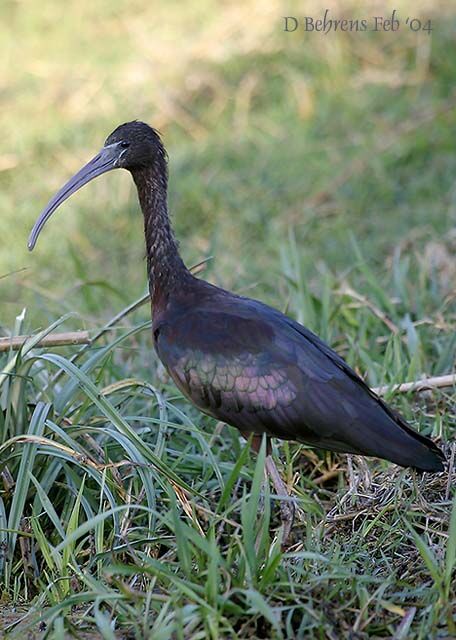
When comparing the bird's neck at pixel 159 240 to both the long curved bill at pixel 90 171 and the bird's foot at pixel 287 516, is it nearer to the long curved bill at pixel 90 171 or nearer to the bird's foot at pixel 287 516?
the long curved bill at pixel 90 171

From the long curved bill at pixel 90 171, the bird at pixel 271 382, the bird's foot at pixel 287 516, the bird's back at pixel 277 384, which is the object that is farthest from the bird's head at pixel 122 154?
the bird's foot at pixel 287 516

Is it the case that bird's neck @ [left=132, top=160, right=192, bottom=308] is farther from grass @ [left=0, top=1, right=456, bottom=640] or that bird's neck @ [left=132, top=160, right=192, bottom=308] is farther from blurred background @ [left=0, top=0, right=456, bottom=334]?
blurred background @ [left=0, top=0, right=456, bottom=334]

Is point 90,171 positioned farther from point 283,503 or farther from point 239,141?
point 239,141

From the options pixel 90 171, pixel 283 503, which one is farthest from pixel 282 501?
pixel 90 171

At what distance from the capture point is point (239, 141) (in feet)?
29.3

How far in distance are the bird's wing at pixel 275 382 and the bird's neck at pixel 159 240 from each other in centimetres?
24

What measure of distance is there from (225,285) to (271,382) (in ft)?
8.13

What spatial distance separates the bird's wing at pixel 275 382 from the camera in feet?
13.0

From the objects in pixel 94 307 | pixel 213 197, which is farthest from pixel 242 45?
pixel 94 307

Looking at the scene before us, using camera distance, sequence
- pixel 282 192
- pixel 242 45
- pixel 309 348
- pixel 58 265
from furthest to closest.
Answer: pixel 242 45
pixel 282 192
pixel 58 265
pixel 309 348

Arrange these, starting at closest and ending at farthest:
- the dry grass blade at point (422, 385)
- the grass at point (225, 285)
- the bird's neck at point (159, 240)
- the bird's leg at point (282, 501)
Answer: the grass at point (225, 285) → the bird's leg at point (282, 501) → the bird's neck at point (159, 240) → the dry grass blade at point (422, 385)

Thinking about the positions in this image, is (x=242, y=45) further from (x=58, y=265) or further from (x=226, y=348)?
(x=226, y=348)

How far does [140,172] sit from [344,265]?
8.61 feet

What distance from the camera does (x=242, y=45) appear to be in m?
9.88
